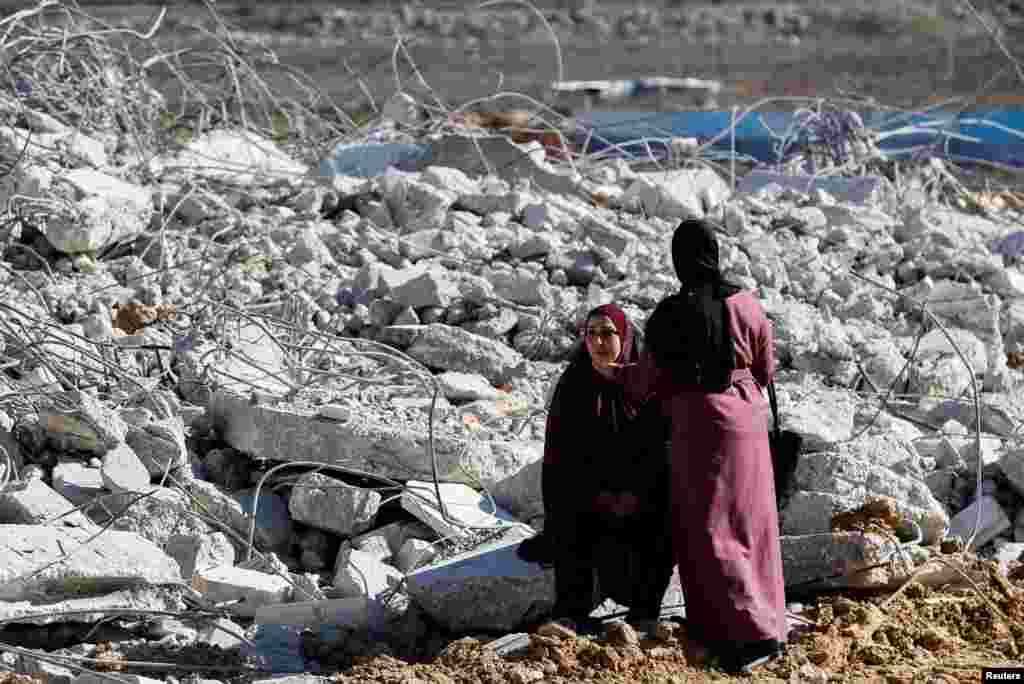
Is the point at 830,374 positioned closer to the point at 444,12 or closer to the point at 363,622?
the point at 363,622

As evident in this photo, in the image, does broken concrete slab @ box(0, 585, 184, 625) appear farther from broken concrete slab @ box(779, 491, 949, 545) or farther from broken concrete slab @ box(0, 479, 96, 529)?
broken concrete slab @ box(779, 491, 949, 545)

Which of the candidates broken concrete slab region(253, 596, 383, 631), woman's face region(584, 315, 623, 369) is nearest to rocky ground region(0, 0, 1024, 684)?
broken concrete slab region(253, 596, 383, 631)

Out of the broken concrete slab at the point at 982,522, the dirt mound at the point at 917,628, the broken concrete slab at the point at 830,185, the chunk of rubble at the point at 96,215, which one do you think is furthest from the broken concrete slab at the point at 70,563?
the broken concrete slab at the point at 830,185

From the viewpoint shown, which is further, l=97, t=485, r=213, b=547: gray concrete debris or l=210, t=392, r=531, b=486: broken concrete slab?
l=210, t=392, r=531, b=486: broken concrete slab

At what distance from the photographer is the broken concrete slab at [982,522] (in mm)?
5711

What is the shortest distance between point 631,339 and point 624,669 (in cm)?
83

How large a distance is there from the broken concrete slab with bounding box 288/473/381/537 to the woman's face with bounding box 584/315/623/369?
125 cm

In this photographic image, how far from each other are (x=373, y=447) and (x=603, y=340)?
1367 millimetres

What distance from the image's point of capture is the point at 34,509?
16.9 ft

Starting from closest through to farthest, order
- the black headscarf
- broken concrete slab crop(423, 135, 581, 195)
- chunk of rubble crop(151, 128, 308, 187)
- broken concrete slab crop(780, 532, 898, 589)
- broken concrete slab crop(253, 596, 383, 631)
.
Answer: the black headscarf → broken concrete slab crop(253, 596, 383, 631) → broken concrete slab crop(780, 532, 898, 589) → chunk of rubble crop(151, 128, 308, 187) → broken concrete slab crop(423, 135, 581, 195)

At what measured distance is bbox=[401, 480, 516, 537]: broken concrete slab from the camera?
5.30m

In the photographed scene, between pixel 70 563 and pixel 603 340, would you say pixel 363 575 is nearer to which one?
pixel 70 563

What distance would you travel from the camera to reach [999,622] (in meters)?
4.90

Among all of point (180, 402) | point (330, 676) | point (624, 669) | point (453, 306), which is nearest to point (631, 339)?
point (624, 669)
